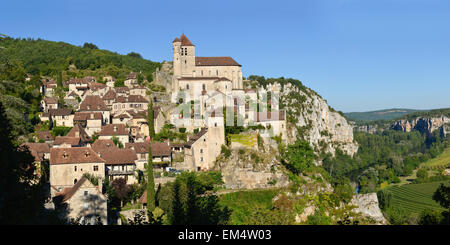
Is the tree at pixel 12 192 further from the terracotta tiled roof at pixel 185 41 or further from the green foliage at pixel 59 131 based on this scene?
the terracotta tiled roof at pixel 185 41

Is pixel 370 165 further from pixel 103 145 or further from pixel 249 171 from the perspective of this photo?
pixel 103 145

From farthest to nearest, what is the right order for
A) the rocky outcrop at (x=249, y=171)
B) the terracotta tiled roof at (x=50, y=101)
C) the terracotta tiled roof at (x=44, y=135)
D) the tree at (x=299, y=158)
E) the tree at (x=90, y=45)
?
the tree at (x=90, y=45) < the terracotta tiled roof at (x=50, y=101) < the tree at (x=299, y=158) < the terracotta tiled roof at (x=44, y=135) < the rocky outcrop at (x=249, y=171)

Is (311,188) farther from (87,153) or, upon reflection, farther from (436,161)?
(436,161)

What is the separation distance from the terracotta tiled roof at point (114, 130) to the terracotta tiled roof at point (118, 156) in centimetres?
735

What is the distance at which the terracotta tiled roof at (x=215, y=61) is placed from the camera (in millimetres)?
75500

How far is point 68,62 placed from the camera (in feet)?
327

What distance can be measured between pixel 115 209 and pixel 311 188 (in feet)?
87.0

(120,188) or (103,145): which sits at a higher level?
(103,145)

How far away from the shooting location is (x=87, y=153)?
42.4 meters

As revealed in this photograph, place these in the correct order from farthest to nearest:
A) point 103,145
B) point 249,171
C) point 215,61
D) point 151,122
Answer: point 215,61 → point 151,122 → point 249,171 → point 103,145

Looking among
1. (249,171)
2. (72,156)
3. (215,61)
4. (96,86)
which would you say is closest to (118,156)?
(72,156)

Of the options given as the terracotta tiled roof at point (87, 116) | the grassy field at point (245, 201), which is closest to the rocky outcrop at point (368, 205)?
the grassy field at point (245, 201)

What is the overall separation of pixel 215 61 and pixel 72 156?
135 ft
